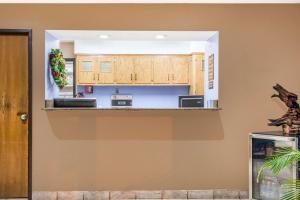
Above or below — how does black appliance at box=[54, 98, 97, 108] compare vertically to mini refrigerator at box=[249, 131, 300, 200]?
above

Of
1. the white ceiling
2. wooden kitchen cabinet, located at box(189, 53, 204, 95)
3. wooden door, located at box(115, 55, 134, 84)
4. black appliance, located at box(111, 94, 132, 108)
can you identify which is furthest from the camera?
wooden door, located at box(115, 55, 134, 84)

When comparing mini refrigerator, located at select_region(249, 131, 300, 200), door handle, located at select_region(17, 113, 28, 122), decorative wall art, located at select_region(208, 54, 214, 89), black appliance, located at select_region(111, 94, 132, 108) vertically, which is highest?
decorative wall art, located at select_region(208, 54, 214, 89)

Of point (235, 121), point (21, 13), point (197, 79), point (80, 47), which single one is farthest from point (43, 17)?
point (197, 79)

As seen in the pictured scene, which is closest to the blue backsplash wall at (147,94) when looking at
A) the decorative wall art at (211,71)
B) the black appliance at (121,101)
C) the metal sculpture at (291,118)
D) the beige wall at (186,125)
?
the black appliance at (121,101)

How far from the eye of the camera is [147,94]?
8.07 metres

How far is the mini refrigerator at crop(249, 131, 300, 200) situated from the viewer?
382 cm

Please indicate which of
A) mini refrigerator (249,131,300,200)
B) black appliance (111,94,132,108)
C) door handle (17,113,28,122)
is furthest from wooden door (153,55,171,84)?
mini refrigerator (249,131,300,200)

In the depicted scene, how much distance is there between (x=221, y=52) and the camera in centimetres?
462

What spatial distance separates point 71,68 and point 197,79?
2.76 m

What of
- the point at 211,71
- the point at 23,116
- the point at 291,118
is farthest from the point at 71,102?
the point at 291,118

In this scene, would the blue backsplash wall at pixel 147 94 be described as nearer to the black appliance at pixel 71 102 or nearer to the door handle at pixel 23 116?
the door handle at pixel 23 116

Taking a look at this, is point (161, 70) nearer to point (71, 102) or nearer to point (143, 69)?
point (143, 69)

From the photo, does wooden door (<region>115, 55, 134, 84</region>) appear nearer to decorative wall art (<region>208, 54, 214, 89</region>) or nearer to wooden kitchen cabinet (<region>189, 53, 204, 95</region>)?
wooden kitchen cabinet (<region>189, 53, 204, 95</region>)

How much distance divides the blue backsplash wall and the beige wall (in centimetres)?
338
